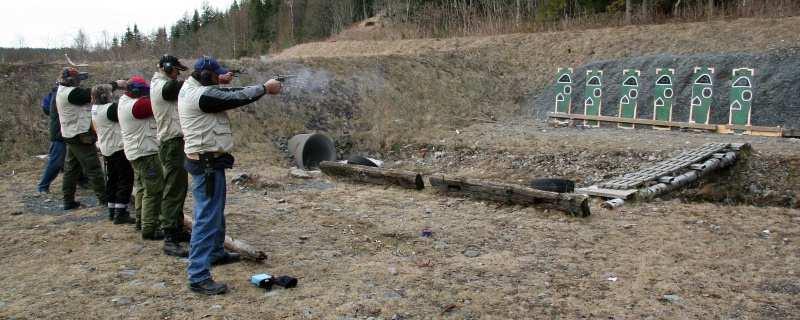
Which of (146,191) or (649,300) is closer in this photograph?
(649,300)

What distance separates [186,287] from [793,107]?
45.2 feet

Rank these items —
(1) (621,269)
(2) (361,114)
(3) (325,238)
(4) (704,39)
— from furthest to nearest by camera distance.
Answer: (4) (704,39) < (2) (361,114) < (3) (325,238) < (1) (621,269)

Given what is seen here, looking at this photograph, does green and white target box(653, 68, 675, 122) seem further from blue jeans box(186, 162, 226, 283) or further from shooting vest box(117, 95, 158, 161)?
blue jeans box(186, 162, 226, 283)

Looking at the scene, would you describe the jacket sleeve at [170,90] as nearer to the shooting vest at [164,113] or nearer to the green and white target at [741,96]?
the shooting vest at [164,113]

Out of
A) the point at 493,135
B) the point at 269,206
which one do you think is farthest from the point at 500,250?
the point at 493,135

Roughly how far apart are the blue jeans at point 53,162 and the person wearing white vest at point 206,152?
539 cm

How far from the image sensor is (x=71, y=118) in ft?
26.0

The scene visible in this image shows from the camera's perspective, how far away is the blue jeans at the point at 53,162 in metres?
9.32

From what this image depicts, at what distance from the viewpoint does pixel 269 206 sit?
858 cm

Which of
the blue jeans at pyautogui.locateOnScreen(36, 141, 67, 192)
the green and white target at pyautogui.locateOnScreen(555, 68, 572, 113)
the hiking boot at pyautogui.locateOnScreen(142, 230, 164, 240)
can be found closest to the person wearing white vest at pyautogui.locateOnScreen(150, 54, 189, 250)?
the hiking boot at pyautogui.locateOnScreen(142, 230, 164, 240)

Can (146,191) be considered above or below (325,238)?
above

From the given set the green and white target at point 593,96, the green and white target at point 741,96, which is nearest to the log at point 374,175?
the green and white target at point 593,96

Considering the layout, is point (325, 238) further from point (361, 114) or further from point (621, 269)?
point (361, 114)

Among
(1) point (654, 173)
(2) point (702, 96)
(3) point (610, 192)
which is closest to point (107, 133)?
(3) point (610, 192)
